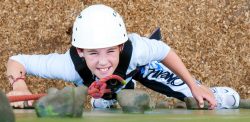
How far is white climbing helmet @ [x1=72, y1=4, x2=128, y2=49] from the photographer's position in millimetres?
2992

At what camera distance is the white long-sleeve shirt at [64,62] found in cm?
315

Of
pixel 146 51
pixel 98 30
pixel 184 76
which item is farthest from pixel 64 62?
pixel 184 76

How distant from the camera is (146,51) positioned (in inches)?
126

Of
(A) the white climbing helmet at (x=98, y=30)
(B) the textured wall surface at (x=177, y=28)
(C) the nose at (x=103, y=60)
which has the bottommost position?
(C) the nose at (x=103, y=60)

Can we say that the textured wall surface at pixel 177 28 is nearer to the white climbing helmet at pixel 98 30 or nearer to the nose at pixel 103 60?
the white climbing helmet at pixel 98 30

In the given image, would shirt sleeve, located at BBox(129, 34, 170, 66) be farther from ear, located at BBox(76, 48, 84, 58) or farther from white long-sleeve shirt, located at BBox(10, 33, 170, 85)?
ear, located at BBox(76, 48, 84, 58)

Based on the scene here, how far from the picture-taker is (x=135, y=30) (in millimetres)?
4816

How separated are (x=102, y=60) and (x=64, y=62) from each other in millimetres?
306

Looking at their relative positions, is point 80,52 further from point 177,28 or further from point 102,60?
point 177,28

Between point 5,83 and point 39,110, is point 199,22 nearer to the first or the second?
point 5,83

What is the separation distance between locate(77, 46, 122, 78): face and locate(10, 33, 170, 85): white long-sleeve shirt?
0.18m

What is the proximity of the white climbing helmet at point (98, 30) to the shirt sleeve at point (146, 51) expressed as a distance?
8 cm

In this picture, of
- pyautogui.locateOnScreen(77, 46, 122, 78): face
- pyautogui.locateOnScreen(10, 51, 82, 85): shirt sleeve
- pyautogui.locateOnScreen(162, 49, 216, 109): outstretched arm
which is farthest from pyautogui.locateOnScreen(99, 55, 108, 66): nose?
pyautogui.locateOnScreen(162, 49, 216, 109): outstretched arm

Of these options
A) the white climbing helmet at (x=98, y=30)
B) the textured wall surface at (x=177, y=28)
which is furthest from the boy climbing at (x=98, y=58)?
the textured wall surface at (x=177, y=28)
